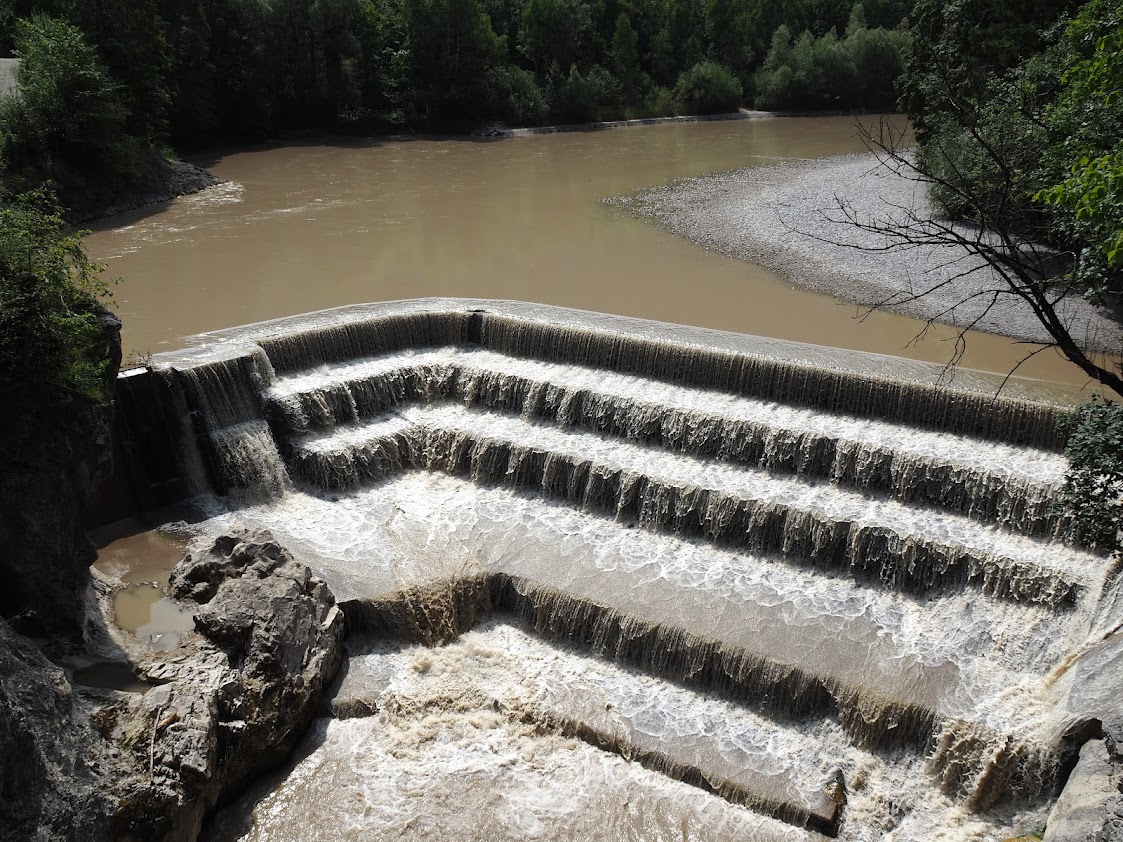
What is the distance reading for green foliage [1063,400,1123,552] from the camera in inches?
301

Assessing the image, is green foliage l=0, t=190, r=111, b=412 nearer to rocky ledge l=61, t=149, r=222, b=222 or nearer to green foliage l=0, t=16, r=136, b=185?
rocky ledge l=61, t=149, r=222, b=222

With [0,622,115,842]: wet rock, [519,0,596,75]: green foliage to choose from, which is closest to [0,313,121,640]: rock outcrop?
[0,622,115,842]: wet rock

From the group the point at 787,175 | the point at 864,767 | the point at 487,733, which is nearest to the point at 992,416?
the point at 864,767

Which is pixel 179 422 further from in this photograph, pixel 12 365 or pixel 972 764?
pixel 972 764

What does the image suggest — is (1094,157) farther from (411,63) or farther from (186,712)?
(411,63)

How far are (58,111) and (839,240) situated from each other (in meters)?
18.6

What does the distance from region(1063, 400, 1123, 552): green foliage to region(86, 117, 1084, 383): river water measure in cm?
518

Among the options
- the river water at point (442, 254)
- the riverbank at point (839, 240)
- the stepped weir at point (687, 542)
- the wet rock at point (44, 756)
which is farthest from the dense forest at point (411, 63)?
the wet rock at point (44, 756)

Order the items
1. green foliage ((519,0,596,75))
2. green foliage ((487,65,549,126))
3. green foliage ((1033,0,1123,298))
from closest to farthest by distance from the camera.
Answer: green foliage ((1033,0,1123,298)) < green foliage ((487,65,549,126)) < green foliage ((519,0,596,75))

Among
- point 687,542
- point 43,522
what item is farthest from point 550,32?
point 43,522

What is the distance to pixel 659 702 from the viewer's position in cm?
862

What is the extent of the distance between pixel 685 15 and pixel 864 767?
50049mm

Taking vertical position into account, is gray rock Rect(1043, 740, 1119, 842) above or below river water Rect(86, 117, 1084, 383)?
below

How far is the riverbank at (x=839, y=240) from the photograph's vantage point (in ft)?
47.9
